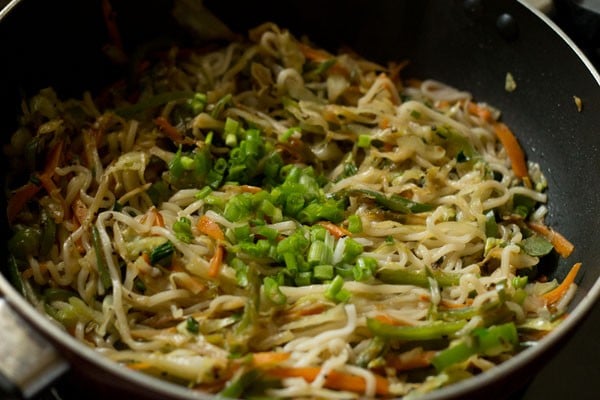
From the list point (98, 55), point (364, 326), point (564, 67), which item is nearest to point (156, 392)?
point (364, 326)

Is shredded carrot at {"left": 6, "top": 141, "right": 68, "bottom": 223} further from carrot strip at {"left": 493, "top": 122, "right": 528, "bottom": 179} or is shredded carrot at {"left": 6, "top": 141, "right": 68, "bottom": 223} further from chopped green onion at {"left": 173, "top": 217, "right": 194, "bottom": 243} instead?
carrot strip at {"left": 493, "top": 122, "right": 528, "bottom": 179}

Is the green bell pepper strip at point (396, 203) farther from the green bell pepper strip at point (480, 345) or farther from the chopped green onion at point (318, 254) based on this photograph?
the green bell pepper strip at point (480, 345)

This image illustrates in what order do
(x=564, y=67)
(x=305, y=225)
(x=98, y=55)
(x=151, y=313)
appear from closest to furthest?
1. (x=151, y=313)
2. (x=305, y=225)
3. (x=564, y=67)
4. (x=98, y=55)

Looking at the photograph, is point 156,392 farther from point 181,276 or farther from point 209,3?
point 209,3

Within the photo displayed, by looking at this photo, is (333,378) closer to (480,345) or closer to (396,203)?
(480,345)

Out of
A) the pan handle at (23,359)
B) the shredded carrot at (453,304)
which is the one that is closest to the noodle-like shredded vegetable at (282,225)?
the shredded carrot at (453,304)

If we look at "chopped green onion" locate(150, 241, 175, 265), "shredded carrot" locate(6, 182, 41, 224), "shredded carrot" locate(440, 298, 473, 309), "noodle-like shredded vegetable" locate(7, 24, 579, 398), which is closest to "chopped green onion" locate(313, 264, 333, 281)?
"noodle-like shredded vegetable" locate(7, 24, 579, 398)
